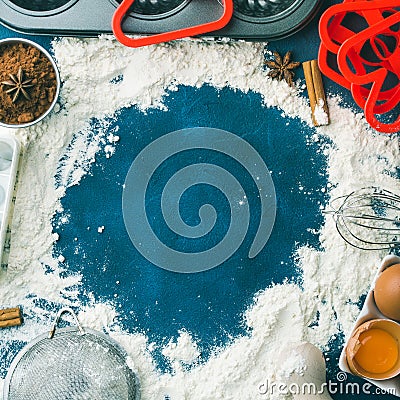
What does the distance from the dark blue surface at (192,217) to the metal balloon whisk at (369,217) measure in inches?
2.1

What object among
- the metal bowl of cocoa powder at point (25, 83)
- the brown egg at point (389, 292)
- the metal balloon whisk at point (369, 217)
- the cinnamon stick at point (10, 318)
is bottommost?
the cinnamon stick at point (10, 318)

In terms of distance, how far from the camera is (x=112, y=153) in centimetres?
145

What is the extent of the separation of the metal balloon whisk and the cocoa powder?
71cm

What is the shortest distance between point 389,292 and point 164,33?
29.4 inches

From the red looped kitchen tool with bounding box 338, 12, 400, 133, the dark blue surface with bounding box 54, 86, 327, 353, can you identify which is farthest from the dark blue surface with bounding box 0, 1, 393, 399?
the red looped kitchen tool with bounding box 338, 12, 400, 133

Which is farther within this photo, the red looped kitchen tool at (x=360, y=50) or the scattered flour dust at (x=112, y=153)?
the scattered flour dust at (x=112, y=153)

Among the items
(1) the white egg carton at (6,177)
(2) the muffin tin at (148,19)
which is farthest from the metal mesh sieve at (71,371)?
(2) the muffin tin at (148,19)

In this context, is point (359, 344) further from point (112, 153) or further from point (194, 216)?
point (112, 153)

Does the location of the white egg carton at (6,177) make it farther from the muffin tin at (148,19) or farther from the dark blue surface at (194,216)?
the muffin tin at (148,19)

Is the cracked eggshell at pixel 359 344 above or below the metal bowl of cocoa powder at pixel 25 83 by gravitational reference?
below

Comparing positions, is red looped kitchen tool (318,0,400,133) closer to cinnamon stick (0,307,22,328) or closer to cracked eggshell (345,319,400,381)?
cracked eggshell (345,319,400,381)

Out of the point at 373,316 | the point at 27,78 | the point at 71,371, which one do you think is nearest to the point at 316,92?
the point at 373,316

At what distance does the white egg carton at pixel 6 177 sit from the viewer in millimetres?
1376

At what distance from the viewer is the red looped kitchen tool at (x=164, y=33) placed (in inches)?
53.2
